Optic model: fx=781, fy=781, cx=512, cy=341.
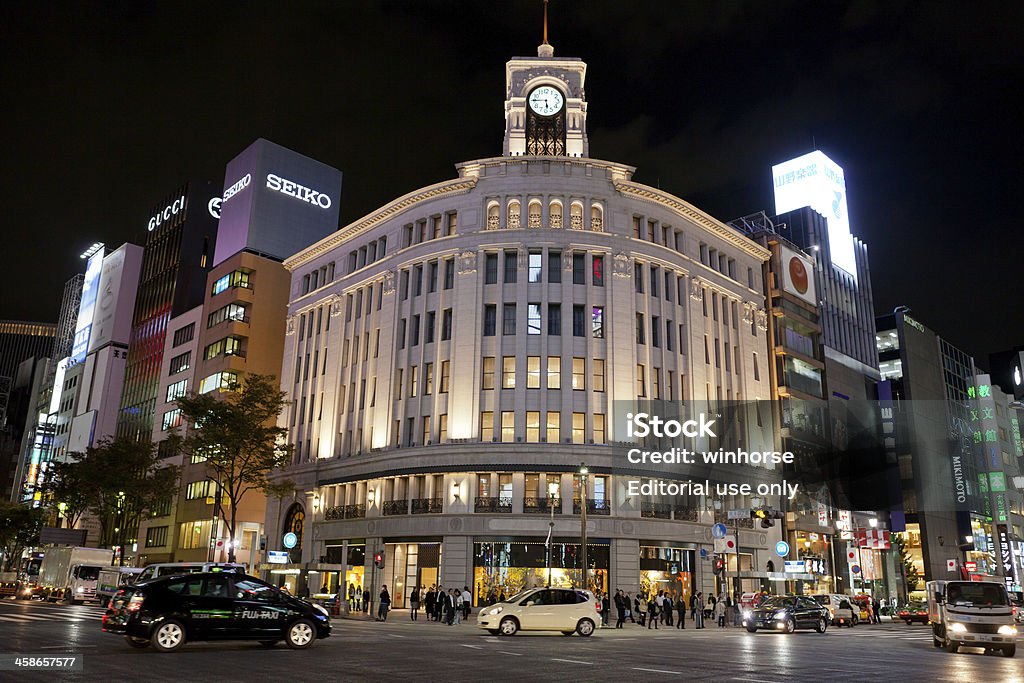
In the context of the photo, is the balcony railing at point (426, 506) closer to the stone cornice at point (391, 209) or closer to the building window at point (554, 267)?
the building window at point (554, 267)

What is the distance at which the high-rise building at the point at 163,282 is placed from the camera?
92188 mm

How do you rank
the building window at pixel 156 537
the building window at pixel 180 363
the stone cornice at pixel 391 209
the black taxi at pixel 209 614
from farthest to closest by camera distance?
1. the building window at pixel 180 363
2. the building window at pixel 156 537
3. the stone cornice at pixel 391 209
4. the black taxi at pixel 209 614

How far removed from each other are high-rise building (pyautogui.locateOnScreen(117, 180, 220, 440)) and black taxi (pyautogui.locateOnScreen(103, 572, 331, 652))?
77512 mm

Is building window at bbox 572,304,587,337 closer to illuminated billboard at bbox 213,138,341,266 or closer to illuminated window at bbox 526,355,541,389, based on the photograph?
illuminated window at bbox 526,355,541,389

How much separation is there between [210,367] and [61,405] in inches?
2186

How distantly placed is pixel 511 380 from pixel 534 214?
1196 cm

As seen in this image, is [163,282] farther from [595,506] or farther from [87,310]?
[595,506]

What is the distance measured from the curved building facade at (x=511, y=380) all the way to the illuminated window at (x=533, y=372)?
9 cm

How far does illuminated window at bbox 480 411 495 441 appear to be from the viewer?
49.2 meters

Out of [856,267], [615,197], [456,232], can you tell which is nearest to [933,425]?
[856,267]

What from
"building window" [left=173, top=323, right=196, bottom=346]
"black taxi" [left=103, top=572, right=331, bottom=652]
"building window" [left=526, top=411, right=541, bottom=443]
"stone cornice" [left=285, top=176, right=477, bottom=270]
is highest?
"stone cornice" [left=285, top=176, right=477, bottom=270]

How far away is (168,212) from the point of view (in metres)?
104

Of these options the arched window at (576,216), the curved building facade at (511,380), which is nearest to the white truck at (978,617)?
the curved building facade at (511,380)

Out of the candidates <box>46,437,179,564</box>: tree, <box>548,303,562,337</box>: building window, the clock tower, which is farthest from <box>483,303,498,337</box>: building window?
<box>46,437,179,564</box>: tree
